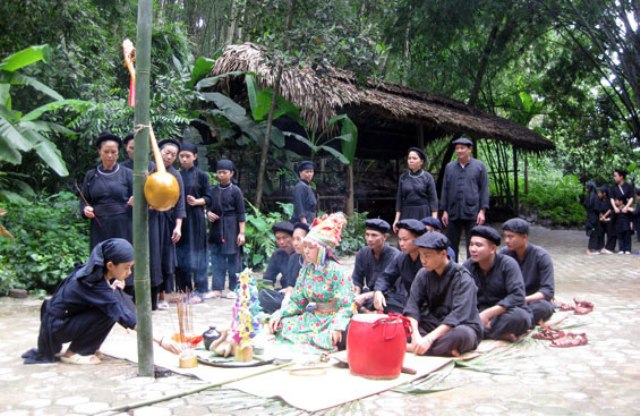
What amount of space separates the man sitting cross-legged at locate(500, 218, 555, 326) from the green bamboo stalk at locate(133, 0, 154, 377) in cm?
321

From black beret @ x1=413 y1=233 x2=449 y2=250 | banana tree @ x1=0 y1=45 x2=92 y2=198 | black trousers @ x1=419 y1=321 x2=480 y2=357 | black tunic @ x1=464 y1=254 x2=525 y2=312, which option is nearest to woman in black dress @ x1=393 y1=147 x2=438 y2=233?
black tunic @ x1=464 y1=254 x2=525 y2=312

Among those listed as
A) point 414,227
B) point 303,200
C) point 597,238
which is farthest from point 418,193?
point 597,238

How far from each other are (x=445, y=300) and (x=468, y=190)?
9.55 ft

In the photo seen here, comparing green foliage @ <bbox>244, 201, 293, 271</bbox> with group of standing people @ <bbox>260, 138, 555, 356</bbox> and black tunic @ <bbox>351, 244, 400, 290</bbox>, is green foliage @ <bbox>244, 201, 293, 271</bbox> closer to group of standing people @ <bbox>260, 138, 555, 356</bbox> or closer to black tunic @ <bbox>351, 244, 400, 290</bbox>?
group of standing people @ <bbox>260, 138, 555, 356</bbox>

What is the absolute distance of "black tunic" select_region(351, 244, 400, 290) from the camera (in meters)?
5.94

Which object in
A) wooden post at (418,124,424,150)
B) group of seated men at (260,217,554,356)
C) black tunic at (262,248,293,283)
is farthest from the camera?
wooden post at (418,124,424,150)

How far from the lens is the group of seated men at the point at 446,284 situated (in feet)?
15.2

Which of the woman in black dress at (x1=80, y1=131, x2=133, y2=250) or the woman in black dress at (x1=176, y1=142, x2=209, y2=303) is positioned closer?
the woman in black dress at (x1=80, y1=131, x2=133, y2=250)

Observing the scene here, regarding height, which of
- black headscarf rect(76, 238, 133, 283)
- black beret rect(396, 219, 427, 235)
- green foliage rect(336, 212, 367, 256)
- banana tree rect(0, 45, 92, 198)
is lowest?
green foliage rect(336, 212, 367, 256)

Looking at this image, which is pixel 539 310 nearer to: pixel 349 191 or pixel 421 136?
pixel 349 191

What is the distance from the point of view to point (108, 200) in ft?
19.5

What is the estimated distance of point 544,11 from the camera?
13844 mm

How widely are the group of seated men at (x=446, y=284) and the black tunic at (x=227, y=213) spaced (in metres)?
1.01

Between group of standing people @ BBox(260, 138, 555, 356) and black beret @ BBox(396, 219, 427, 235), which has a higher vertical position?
black beret @ BBox(396, 219, 427, 235)
